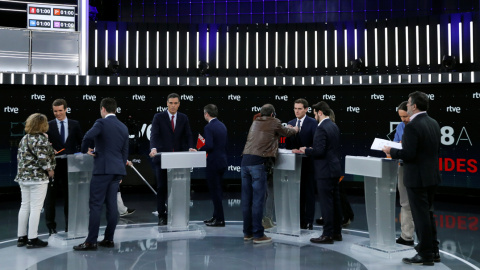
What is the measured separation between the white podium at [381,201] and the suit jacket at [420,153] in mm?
347

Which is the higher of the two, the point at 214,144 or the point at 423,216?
the point at 214,144

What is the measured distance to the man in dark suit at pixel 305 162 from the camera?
18.4ft

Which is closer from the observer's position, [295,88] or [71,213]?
[71,213]

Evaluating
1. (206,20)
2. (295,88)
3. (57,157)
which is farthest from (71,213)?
(206,20)

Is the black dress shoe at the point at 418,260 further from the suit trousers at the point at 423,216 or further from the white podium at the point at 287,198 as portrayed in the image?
the white podium at the point at 287,198

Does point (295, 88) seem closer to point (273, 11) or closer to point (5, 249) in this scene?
point (273, 11)

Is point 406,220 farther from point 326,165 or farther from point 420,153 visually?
point 420,153

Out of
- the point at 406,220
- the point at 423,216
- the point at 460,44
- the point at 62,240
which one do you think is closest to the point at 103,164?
the point at 62,240

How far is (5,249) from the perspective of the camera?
4.79 metres

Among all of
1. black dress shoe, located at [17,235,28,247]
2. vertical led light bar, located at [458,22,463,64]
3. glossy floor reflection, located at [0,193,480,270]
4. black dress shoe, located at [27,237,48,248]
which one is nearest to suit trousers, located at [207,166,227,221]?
glossy floor reflection, located at [0,193,480,270]

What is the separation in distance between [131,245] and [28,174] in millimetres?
1224

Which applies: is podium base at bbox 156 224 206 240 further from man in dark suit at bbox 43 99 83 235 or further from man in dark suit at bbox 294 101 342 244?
man in dark suit at bbox 294 101 342 244

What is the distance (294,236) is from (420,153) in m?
1.74

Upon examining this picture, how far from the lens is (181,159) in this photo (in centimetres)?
521
